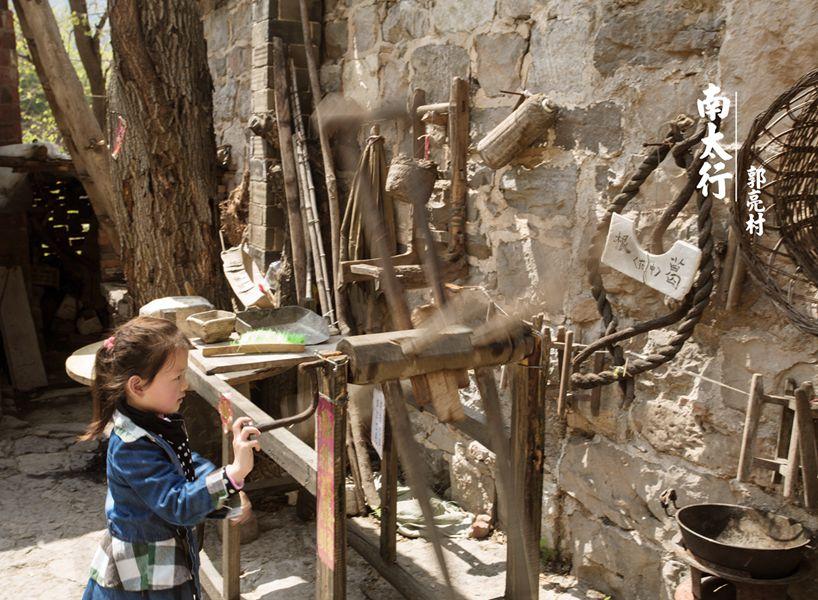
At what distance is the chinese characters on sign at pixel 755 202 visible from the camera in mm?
2438

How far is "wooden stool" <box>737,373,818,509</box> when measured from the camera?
7.86 feet

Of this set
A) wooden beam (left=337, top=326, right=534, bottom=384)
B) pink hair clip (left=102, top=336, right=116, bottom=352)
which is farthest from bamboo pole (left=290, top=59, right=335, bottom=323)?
wooden beam (left=337, top=326, right=534, bottom=384)

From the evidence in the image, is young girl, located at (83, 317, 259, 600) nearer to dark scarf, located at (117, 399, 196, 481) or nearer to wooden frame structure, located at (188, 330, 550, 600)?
dark scarf, located at (117, 399, 196, 481)

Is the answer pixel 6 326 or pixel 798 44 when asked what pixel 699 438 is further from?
pixel 6 326

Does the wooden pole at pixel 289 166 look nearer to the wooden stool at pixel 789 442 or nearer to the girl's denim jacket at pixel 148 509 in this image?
the girl's denim jacket at pixel 148 509

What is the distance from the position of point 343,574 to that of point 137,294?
9.30 ft

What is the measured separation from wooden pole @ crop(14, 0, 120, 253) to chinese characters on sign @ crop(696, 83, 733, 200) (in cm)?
426

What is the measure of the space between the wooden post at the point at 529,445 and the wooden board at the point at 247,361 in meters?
0.87

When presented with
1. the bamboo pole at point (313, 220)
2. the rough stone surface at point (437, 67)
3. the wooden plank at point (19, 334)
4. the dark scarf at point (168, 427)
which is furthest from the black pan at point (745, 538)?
the wooden plank at point (19, 334)

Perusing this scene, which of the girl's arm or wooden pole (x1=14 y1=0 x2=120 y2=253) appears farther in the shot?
wooden pole (x1=14 y1=0 x2=120 y2=253)

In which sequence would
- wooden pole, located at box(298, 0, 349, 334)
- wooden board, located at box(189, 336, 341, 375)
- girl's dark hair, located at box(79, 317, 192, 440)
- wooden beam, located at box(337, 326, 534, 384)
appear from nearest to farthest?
wooden beam, located at box(337, 326, 534, 384)
girl's dark hair, located at box(79, 317, 192, 440)
wooden board, located at box(189, 336, 341, 375)
wooden pole, located at box(298, 0, 349, 334)

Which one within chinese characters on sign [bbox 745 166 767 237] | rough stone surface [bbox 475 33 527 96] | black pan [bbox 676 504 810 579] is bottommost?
black pan [bbox 676 504 810 579]

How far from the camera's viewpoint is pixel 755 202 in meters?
2.45

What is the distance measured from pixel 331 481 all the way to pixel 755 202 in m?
1.48
